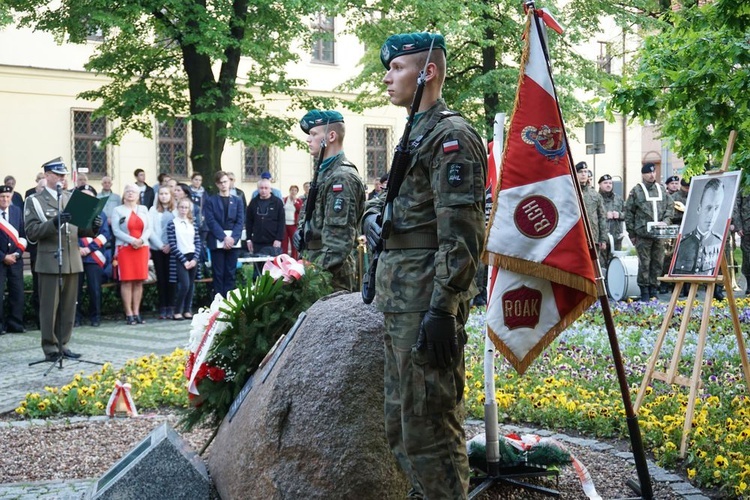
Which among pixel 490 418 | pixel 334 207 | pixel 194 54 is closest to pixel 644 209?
pixel 194 54

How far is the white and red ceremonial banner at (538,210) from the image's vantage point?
5016 millimetres

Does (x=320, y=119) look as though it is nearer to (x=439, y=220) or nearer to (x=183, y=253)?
(x=439, y=220)

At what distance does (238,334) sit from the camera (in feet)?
19.1

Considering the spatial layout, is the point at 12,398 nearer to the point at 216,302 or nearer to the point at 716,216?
the point at 216,302

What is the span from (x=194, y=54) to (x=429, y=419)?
15.0 meters

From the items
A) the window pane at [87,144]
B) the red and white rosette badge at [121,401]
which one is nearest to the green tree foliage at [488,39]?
the window pane at [87,144]

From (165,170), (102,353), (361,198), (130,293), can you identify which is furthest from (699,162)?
(165,170)

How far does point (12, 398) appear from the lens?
8789mm

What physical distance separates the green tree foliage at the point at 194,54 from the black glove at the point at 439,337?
13.1 metres

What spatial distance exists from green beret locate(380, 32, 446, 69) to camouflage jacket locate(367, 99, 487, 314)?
0.26 meters

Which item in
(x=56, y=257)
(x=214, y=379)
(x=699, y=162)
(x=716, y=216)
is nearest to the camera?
(x=214, y=379)

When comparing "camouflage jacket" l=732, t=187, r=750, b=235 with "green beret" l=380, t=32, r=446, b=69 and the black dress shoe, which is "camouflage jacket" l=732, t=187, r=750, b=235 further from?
"green beret" l=380, t=32, r=446, b=69

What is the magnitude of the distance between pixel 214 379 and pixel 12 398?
383cm

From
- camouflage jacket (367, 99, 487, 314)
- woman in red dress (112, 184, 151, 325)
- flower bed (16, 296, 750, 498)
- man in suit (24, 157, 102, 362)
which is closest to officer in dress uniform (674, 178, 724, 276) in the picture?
flower bed (16, 296, 750, 498)
